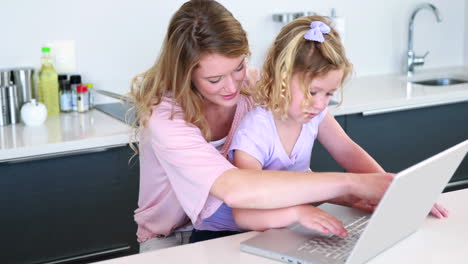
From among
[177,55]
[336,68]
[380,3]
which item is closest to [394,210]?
[336,68]

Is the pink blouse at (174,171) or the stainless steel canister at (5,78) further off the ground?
the stainless steel canister at (5,78)

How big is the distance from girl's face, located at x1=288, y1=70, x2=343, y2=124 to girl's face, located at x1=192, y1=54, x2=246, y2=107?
0.15 meters

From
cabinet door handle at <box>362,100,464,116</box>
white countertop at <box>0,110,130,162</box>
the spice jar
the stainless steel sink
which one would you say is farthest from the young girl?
the stainless steel sink

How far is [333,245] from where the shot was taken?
4.62 ft

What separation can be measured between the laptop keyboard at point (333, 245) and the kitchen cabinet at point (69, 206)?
1103 millimetres

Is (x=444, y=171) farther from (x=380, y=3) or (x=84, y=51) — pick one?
(x=380, y=3)

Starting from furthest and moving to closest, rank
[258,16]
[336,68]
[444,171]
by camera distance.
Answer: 1. [258,16]
2. [336,68]
3. [444,171]

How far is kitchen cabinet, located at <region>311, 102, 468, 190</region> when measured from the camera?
2.81m

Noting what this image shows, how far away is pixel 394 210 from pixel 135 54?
1.85 metres

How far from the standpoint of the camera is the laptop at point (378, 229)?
121cm

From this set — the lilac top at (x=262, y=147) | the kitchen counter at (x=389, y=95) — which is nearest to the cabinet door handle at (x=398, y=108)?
the kitchen counter at (x=389, y=95)

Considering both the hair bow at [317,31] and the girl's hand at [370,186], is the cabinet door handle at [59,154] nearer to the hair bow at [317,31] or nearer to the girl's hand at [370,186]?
the hair bow at [317,31]

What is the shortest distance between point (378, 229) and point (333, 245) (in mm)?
172

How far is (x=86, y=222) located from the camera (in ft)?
7.75
